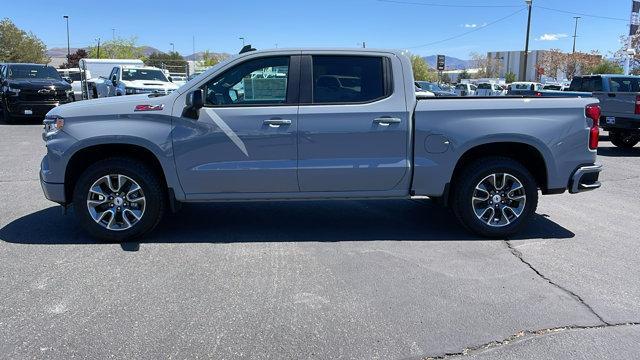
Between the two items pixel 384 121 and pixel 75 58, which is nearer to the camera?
pixel 384 121

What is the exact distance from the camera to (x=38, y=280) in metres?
4.61

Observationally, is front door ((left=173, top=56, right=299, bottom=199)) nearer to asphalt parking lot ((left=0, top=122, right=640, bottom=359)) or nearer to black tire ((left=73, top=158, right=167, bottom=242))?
black tire ((left=73, top=158, right=167, bottom=242))

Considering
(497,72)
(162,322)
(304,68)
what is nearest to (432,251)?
(304,68)

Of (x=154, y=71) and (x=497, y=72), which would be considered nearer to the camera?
(x=154, y=71)

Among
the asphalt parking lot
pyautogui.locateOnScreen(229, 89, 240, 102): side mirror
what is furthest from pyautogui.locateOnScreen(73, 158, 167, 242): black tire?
pyautogui.locateOnScreen(229, 89, 240, 102): side mirror

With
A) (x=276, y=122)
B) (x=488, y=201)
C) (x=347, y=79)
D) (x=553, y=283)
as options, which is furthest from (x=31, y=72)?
(x=553, y=283)

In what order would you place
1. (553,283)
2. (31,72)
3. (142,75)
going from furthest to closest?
1. (142,75)
2. (31,72)
3. (553,283)

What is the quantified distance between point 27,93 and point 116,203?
14573mm

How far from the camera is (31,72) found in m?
19.3

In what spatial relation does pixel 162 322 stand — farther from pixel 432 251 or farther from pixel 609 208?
pixel 609 208

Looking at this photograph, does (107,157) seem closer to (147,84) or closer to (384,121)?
(384,121)

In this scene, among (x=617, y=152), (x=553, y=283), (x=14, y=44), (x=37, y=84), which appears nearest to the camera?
(x=553, y=283)

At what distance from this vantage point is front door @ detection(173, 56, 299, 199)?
17.9 feet

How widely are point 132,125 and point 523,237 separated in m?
4.23
